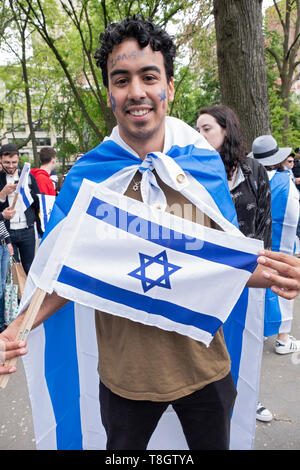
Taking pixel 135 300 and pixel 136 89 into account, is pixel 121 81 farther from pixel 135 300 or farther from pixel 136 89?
pixel 135 300

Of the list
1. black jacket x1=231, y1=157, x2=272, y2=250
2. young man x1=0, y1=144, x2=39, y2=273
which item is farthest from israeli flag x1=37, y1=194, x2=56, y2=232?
black jacket x1=231, y1=157, x2=272, y2=250

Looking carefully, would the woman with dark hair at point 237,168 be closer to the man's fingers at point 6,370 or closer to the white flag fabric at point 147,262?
the white flag fabric at point 147,262

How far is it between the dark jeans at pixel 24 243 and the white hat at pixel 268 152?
2905mm

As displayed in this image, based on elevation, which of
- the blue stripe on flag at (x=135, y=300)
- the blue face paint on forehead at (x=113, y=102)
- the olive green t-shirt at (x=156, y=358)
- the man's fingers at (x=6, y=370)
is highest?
the blue face paint on forehead at (x=113, y=102)

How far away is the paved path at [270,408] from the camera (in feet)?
8.29

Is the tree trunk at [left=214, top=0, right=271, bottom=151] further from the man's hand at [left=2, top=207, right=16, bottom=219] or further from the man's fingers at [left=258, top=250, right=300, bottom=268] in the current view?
the man's fingers at [left=258, top=250, right=300, bottom=268]

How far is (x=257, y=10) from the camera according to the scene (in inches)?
178

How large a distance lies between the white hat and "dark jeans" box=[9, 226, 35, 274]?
114 inches

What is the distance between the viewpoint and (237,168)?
8.73 ft

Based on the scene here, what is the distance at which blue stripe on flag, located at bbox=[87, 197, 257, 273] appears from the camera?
56.5 inches

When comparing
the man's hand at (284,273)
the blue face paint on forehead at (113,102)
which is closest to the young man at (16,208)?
the blue face paint on forehead at (113,102)

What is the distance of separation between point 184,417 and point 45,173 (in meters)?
4.64

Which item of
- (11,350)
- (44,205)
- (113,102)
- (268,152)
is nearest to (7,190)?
(44,205)
